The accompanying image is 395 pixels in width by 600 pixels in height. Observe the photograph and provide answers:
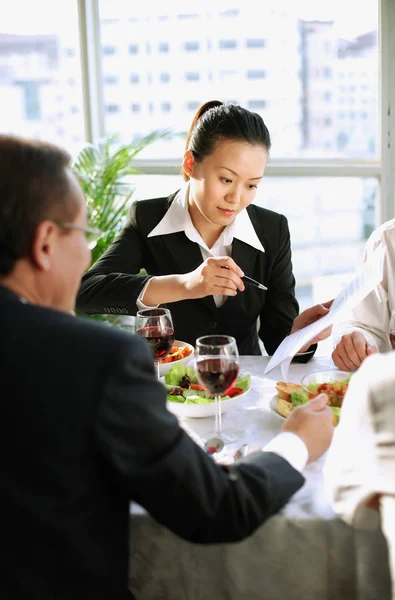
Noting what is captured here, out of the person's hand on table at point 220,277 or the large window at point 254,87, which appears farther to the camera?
the large window at point 254,87

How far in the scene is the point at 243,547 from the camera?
1.11 metres

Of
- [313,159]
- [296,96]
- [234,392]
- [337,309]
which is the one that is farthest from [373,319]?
[296,96]

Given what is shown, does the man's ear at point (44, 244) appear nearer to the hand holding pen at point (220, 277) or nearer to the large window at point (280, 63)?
the hand holding pen at point (220, 277)

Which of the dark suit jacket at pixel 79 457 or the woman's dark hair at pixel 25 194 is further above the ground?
the woman's dark hair at pixel 25 194

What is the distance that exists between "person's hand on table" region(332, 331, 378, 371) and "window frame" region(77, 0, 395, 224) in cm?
226

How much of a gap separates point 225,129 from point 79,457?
4.79 ft

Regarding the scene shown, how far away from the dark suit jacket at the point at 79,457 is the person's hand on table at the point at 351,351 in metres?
0.85

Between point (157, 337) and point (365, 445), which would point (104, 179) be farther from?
point (365, 445)

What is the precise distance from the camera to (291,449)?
1208 mm

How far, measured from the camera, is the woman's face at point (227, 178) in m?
2.14

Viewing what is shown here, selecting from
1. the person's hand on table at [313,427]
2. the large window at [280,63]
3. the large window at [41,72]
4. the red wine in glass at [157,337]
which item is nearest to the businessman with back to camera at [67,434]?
the person's hand on table at [313,427]

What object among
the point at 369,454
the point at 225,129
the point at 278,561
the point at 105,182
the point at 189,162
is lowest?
the point at 278,561

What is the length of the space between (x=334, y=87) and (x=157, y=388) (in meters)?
3.36

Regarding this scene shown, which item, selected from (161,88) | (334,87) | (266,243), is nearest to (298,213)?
(334,87)
